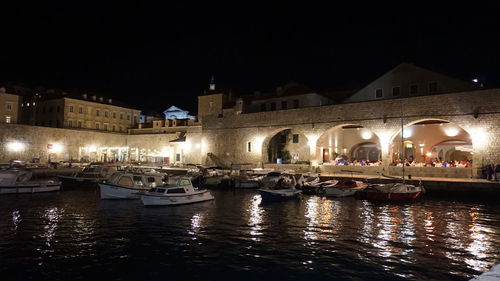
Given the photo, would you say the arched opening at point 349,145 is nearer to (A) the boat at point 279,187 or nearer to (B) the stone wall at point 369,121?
(B) the stone wall at point 369,121

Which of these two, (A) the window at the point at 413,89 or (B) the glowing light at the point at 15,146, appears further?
(B) the glowing light at the point at 15,146

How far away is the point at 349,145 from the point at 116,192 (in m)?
22.0

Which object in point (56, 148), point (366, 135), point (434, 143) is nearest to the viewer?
point (434, 143)

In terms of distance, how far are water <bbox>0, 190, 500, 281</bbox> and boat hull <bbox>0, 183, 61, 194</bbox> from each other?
114 inches

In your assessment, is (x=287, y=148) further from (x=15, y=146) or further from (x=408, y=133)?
(x=15, y=146)

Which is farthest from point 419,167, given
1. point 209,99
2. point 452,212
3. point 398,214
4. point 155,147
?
point 155,147

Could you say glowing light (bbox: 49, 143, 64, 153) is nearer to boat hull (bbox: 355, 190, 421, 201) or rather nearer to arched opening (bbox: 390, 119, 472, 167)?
boat hull (bbox: 355, 190, 421, 201)

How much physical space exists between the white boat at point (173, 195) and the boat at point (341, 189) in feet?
25.2

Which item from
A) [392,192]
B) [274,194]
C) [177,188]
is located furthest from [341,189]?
[177,188]

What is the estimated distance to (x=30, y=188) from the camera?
18.9 m

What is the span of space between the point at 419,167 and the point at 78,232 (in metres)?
21.4

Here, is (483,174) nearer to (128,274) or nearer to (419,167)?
(419,167)

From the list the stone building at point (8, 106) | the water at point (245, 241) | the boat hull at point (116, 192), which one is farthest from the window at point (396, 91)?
the stone building at point (8, 106)

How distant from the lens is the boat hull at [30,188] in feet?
59.6
